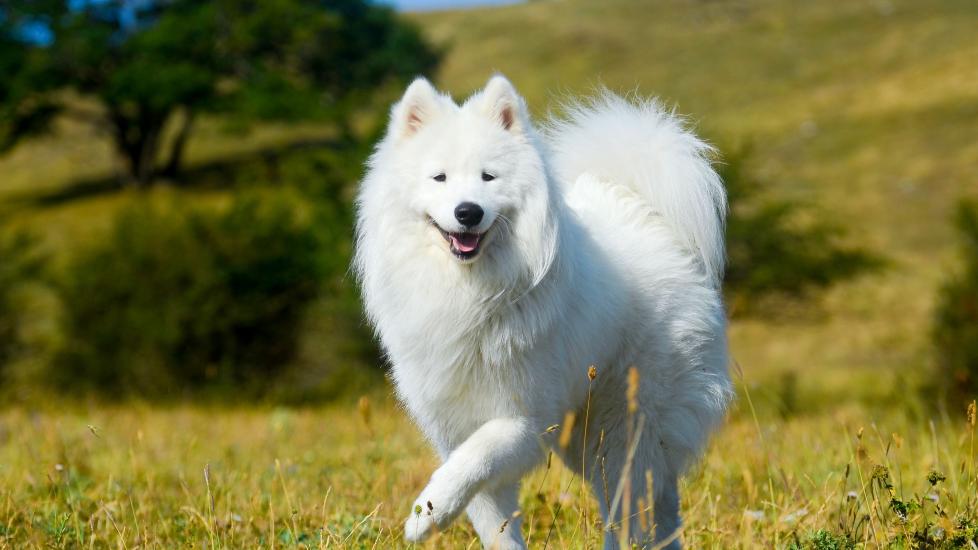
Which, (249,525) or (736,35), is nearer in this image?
(249,525)

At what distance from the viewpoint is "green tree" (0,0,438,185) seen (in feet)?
100

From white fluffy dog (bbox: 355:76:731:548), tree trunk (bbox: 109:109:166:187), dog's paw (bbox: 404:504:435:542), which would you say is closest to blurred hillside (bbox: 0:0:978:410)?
white fluffy dog (bbox: 355:76:731:548)

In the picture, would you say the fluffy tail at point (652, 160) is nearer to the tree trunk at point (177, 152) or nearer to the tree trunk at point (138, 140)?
the tree trunk at point (138, 140)

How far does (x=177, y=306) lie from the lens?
12180 mm

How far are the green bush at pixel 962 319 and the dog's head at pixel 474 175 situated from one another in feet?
22.3

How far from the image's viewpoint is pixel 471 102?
3729 mm

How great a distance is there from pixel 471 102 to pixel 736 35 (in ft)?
188

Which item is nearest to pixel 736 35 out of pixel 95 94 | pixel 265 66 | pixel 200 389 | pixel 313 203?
pixel 265 66

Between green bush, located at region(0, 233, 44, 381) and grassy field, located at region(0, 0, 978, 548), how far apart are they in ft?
4.05

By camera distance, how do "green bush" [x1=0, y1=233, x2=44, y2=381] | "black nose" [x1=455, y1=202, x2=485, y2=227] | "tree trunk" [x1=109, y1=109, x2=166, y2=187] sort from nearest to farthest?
"black nose" [x1=455, y1=202, x2=485, y2=227]
"green bush" [x1=0, y1=233, x2=44, y2=381]
"tree trunk" [x1=109, y1=109, x2=166, y2=187]

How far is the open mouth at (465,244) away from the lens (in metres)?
3.37

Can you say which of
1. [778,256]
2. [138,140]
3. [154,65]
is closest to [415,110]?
[778,256]

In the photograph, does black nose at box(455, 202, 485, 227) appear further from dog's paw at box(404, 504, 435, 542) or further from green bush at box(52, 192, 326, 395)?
green bush at box(52, 192, 326, 395)

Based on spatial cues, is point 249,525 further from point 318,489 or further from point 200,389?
point 200,389
